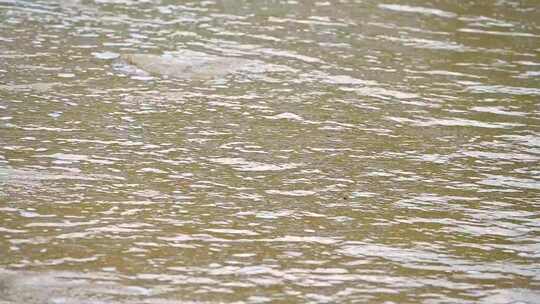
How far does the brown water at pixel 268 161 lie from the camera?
11.7ft

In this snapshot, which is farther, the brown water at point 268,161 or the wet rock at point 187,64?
the wet rock at point 187,64

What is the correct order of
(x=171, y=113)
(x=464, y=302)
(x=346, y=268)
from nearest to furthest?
1. (x=464, y=302)
2. (x=346, y=268)
3. (x=171, y=113)

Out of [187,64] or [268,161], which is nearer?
[268,161]

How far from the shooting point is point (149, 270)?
3.55 metres

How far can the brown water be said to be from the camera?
356cm

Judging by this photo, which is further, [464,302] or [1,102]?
[1,102]

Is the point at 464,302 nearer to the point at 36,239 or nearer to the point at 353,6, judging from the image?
the point at 36,239

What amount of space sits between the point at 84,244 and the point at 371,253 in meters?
1.02

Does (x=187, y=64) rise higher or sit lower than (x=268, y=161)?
higher

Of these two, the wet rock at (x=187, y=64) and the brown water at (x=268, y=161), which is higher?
the wet rock at (x=187, y=64)

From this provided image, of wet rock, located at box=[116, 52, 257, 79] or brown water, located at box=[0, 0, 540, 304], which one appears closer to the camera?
brown water, located at box=[0, 0, 540, 304]

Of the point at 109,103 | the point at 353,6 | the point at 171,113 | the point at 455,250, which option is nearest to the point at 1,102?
the point at 109,103

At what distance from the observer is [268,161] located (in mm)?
4664

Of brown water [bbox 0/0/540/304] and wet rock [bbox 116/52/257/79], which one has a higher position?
wet rock [bbox 116/52/257/79]
